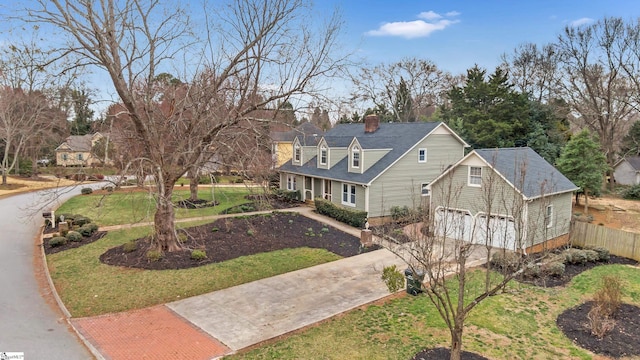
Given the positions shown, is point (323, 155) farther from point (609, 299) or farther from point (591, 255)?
point (609, 299)

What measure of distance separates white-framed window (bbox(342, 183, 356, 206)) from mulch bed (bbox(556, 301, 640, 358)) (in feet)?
46.9

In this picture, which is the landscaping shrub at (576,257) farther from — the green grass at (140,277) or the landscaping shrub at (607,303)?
the green grass at (140,277)

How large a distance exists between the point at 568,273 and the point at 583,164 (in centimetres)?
1584

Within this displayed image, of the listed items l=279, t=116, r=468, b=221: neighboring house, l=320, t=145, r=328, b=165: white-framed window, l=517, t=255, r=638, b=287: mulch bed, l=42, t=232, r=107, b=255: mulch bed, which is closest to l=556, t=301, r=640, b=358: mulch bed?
l=517, t=255, r=638, b=287: mulch bed

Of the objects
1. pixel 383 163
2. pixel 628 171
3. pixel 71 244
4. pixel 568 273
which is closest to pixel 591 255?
pixel 568 273

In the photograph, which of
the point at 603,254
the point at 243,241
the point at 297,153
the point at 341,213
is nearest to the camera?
the point at 603,254

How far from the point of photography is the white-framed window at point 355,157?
24953 mm

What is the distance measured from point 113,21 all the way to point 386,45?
14873 millimetres

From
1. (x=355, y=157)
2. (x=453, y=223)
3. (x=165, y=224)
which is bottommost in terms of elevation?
(x=165, y=224)

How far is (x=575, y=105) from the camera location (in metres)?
40.0

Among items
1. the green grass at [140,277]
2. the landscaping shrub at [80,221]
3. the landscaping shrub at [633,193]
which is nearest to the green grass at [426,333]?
the green grass at [140,277]

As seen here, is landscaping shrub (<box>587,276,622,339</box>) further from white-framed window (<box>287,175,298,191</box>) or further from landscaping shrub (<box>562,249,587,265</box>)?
white-framed window (<box>287,175,298,191</box>)

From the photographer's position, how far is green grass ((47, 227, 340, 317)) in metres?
11.7

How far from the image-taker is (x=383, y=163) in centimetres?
2423
